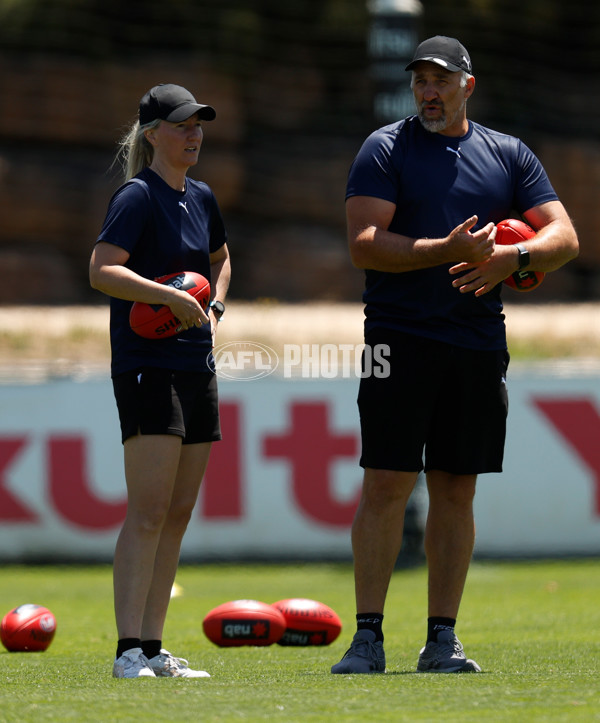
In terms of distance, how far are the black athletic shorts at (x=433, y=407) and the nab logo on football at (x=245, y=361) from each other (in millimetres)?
4808

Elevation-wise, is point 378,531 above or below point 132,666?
above

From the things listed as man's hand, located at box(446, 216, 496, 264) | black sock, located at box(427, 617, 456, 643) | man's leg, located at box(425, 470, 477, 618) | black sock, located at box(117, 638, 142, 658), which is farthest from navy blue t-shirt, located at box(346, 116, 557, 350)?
black sock, located at box(117, 638, 142, 658)

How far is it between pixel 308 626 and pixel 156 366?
6.11 ft

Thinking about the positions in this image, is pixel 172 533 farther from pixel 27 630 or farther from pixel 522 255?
pixel 522 255

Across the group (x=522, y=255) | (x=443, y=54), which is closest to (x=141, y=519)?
(x=522, y=255)

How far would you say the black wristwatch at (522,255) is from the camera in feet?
14.1

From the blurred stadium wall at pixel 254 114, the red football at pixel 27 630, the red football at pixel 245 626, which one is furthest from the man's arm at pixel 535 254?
the blurred stadium wall at pixel 254 114

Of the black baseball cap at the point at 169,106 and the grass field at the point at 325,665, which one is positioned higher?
the black baseball cap at the point at 169,106

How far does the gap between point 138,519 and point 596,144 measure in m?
19.9

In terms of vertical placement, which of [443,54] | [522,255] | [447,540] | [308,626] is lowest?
[308,626]

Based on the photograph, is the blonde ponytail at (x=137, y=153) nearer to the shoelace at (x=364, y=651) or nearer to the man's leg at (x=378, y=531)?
the man's leg at (x=378, y=531)

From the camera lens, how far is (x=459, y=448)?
442 cm

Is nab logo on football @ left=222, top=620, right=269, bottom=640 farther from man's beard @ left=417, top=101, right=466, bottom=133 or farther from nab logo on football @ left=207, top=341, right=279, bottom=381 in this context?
nab logo on football @ left=207, top=341, right=279, bottom=381

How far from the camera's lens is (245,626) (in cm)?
551
